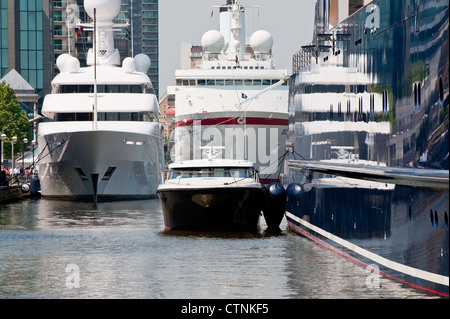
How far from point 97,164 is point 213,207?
1818cm

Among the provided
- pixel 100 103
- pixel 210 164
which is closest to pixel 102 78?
pixel 100 103

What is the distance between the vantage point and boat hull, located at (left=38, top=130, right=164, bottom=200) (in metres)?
39.1

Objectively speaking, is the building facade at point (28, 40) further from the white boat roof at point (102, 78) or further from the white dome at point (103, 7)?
the white boat roof at point (102, 78)

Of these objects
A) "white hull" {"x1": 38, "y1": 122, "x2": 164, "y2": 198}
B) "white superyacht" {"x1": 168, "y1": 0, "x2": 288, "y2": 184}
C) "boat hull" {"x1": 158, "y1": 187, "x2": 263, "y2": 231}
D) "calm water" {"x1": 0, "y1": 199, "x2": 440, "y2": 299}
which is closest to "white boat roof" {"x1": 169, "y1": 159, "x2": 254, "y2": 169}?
"boat hull" {"x1": 158, "y1": 187, "x2": 263, "y2": 231}

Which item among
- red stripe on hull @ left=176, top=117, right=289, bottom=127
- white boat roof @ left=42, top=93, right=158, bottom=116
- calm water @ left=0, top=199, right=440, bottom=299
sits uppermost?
white boat roof @ left=42, top=93, right=158, bottom=116

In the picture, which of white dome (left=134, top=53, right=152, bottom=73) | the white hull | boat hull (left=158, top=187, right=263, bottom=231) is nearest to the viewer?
boat hull (left=158, top=187, right=263, bottom=231)

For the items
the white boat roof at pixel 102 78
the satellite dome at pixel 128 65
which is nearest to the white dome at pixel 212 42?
the satellite dome at pixel 128 65

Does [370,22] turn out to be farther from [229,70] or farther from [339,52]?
[229,70]

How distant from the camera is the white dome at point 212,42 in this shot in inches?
2432

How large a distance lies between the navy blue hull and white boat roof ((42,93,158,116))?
23.9 meters

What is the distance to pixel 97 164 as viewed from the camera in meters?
39.5

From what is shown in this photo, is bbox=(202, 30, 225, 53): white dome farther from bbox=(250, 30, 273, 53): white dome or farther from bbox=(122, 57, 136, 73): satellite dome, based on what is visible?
bbox=(122, 57, 136, 73): satellite dome

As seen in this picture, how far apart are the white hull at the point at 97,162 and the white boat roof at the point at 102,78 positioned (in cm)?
308
